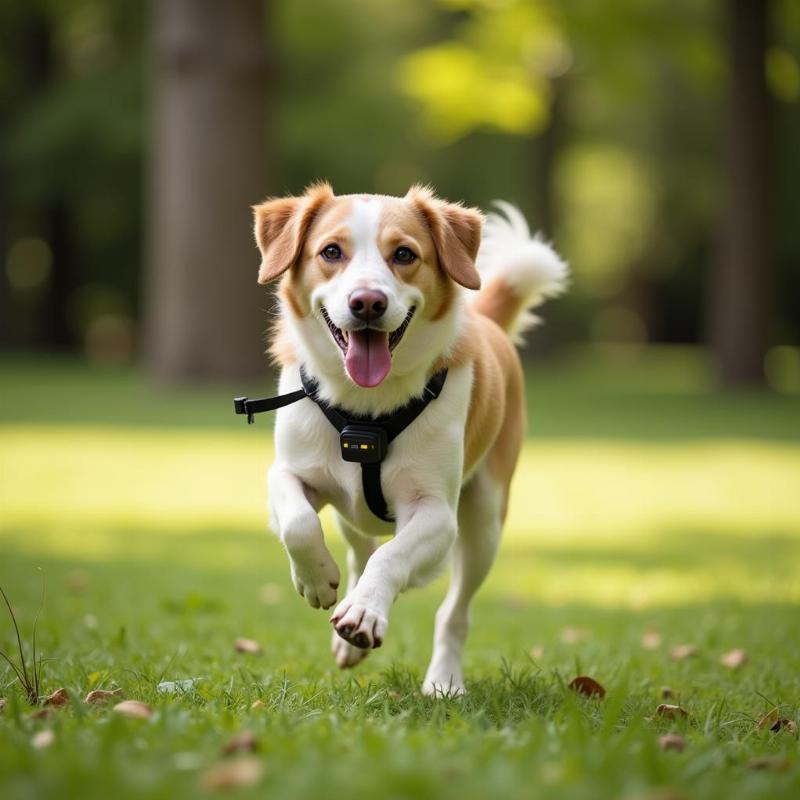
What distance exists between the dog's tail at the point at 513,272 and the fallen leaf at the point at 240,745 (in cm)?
333

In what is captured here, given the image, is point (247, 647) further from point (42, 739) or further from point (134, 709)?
point (42, 739)

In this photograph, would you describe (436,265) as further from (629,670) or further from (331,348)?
(629,670)

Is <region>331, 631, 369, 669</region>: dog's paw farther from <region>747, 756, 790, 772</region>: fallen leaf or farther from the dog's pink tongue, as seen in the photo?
<region>747, 756, 790, 772</region>: fallen leaf

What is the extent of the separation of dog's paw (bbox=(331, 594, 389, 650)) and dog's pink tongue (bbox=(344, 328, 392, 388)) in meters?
0.85

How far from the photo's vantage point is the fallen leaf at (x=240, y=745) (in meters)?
2.98

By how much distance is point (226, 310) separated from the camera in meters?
17.7

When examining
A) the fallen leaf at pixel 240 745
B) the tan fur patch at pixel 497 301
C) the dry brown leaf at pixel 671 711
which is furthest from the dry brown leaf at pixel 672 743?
the tan fur patch at pixel 497 301

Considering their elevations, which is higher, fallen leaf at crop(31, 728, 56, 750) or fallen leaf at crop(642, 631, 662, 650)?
fallen leaf at crop(31, 728, 56, 750)

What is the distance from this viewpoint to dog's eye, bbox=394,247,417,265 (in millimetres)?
4426

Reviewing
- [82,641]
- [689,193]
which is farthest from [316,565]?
[689,193]

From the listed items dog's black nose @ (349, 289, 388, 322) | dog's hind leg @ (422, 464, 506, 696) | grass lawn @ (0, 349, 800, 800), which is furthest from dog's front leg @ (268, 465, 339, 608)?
dog's hind leg @ (422, 464, 506, 696)

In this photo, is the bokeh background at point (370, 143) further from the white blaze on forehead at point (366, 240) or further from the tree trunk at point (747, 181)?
the white blaze on forehead at point (366, 240)

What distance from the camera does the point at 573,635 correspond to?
6.22 m

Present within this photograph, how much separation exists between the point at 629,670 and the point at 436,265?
2027mm
